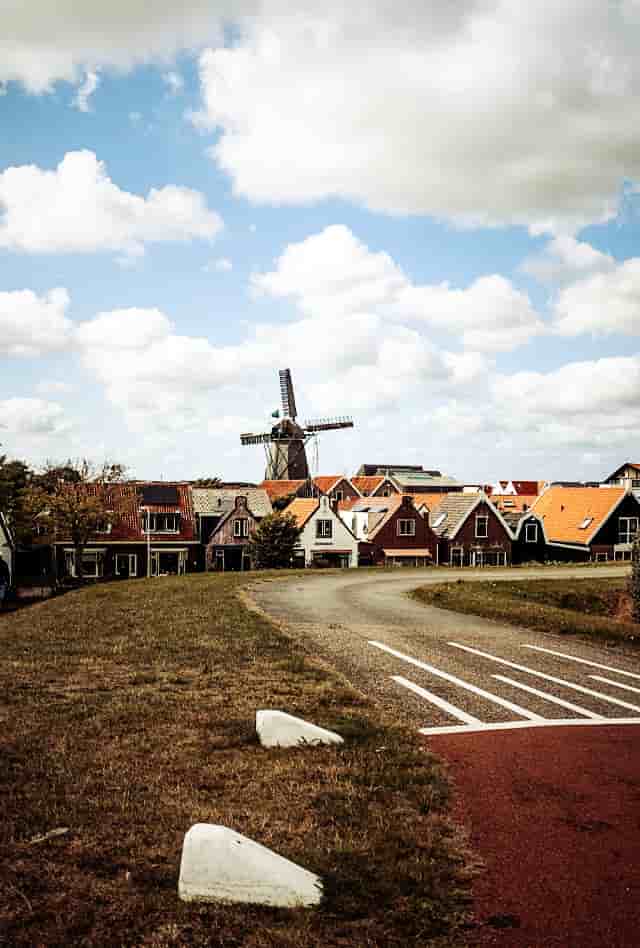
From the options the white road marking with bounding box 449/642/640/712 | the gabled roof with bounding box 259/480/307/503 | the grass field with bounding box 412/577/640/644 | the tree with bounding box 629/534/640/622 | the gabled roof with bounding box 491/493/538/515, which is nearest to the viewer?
the white road marking with bounding box 449/642/640/712

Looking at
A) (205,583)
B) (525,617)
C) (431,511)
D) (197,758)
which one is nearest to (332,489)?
(431,511)

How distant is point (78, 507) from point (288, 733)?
45.5 m

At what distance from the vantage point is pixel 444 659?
1667 cm

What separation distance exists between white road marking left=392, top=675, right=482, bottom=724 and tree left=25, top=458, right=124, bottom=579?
41245 mm

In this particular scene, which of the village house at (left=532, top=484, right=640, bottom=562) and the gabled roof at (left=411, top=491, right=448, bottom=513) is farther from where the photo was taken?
the gabled roof at (left=411, top=491, right=448, bottom=513)

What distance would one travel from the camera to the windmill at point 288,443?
302 ft

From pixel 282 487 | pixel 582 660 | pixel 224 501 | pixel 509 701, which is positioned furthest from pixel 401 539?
pixel 509 701

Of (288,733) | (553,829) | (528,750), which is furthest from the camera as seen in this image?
(528,750)

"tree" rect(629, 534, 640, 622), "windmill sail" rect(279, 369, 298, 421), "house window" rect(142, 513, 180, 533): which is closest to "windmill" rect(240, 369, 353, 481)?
"windmill sail" rect(279, 369, 298, 421)

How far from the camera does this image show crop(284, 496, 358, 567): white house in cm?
6544

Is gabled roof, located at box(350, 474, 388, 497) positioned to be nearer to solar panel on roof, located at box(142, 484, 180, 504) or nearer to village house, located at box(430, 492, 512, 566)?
village house, located at box(430, 492, 512, 566)

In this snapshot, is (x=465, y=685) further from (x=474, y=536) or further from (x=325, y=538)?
(x=474, y=536)

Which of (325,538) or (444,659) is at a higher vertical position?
(325,538)

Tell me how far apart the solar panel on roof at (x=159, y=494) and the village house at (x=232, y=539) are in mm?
4285
